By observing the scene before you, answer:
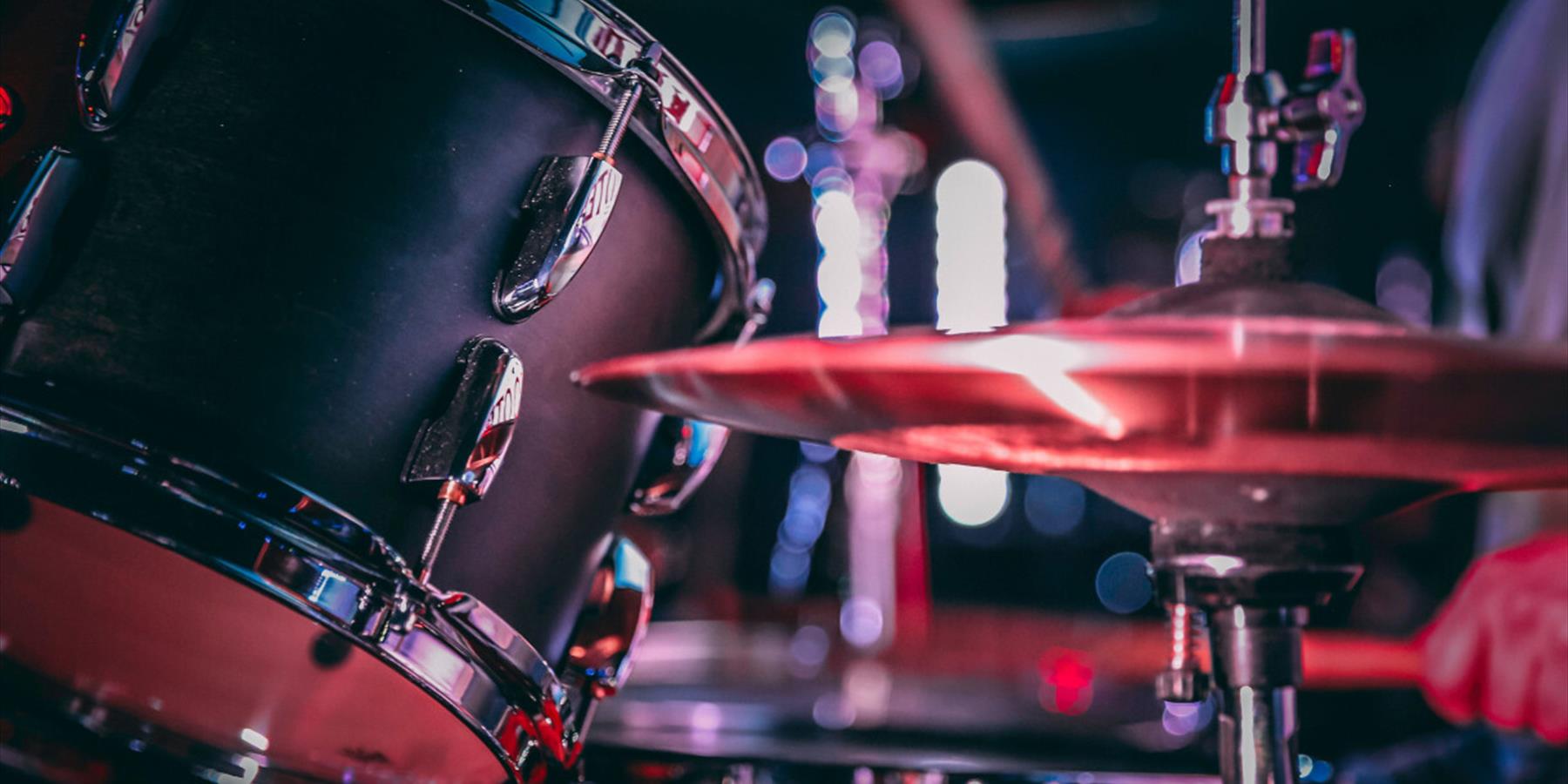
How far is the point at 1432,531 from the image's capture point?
4.38m

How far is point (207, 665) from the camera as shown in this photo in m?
0.73

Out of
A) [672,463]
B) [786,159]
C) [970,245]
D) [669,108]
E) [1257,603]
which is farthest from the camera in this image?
[970,245]

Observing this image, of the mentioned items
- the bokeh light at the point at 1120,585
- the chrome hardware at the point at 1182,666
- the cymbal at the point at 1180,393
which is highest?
the bokeh light at the point at 1120,585

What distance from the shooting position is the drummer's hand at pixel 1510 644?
0.70 m

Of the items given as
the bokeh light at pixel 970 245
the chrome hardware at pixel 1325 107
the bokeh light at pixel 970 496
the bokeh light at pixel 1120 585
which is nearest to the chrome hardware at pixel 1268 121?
the chrome hardware at pixel 1325 107

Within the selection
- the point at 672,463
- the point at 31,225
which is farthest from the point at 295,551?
the point at 672,463

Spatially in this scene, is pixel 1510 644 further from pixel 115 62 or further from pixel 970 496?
pixel 970 496

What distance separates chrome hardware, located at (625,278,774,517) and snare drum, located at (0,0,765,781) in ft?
0.30

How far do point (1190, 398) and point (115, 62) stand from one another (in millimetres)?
535

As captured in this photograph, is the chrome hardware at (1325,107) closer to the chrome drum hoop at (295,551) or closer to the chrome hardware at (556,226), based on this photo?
the chrome hardware at (556,226)

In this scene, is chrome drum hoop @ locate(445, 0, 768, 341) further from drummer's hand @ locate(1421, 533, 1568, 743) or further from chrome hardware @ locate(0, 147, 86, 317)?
drummer's hand @ locate(1421, 533, 1568, 743)

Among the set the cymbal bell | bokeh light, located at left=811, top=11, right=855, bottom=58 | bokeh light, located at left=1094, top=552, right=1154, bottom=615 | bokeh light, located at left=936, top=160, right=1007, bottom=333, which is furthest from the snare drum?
bokeh light, located at left=1094, top=552, right=1154, bottom=615

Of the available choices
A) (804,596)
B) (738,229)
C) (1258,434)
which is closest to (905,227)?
(804,596)

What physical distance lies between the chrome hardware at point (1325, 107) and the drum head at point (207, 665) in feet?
1.76
